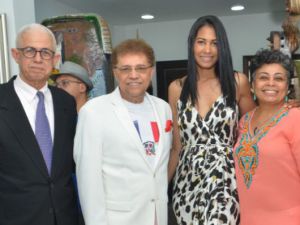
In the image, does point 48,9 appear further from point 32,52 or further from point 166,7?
point 32,52

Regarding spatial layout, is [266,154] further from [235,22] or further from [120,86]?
[235,22]

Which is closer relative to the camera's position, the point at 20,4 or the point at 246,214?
the point at 246,214

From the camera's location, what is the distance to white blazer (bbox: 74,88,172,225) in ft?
5.36

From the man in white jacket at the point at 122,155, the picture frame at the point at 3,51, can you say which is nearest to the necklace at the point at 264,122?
the man in white jacket at the point at 122,155

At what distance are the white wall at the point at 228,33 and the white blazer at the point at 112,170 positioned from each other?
5547 millimetres

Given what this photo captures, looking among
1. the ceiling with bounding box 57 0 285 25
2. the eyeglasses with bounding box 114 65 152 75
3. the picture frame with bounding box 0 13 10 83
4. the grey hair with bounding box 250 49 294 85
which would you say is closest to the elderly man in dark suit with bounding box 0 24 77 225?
the eyeglasses with bounding box 114 65 152 75

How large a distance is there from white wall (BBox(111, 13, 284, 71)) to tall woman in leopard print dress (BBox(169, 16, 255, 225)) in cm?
507

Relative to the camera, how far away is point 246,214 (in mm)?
1712

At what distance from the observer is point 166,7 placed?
5910mm

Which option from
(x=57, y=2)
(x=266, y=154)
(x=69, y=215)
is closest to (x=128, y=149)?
(x=69, y=215)

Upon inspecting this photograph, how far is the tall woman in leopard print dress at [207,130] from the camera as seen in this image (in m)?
1.79

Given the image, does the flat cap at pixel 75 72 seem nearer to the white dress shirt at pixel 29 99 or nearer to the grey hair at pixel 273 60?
the white dress shirt at pixel 29 99

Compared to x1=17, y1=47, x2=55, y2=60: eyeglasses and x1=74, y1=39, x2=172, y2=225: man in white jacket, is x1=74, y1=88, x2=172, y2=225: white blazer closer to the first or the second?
x1=74, y1=39, x2=172, y2=225: man in white jacket

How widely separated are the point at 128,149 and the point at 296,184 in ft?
2.36
